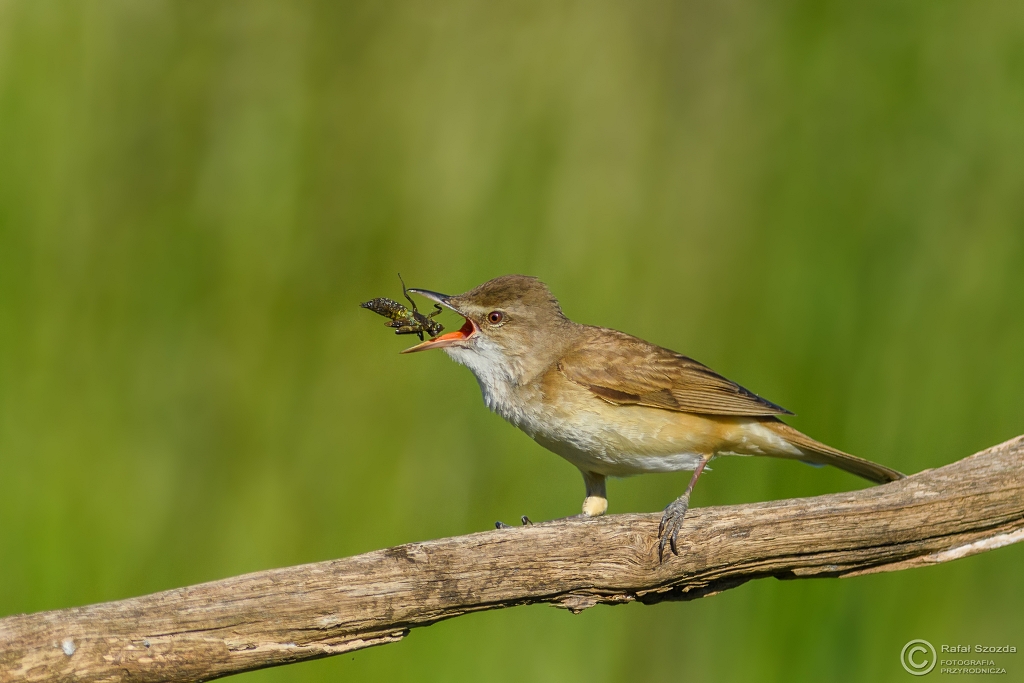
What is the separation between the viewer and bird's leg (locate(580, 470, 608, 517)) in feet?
13.1

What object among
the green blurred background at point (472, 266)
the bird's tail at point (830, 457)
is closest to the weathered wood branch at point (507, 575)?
the bird's tail at point (830, 457)

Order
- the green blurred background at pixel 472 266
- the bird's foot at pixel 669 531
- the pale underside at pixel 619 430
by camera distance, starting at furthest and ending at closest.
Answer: the green blurred background at pixel 472 266 → the pale underside at pixel 619 430 → the bird's foot at pixel 669 531

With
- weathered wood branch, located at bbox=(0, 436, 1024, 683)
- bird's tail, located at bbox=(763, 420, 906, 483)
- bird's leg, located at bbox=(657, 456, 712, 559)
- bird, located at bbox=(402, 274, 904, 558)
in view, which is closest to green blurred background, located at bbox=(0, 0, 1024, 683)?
bird's tail, located at bbox=(763, 420, 906, 483)

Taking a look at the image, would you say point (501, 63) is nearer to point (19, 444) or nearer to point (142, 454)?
point (142, 454)

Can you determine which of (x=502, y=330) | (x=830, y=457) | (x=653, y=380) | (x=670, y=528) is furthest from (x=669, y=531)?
(x=502, y=330)

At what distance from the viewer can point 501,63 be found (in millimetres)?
4863

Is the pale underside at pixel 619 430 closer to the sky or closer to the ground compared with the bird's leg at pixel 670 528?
closer to the sky

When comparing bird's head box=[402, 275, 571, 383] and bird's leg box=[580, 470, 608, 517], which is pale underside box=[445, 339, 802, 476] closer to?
bird's head box=[402, 275, 571, 383]

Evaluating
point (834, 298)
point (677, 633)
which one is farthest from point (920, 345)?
point (677, 633)

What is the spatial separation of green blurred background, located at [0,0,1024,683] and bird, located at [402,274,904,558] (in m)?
0.72

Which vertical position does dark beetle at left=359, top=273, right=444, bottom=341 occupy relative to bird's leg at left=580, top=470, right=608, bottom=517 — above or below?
above

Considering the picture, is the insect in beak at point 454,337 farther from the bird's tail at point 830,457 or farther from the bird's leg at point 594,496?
the bird's tail at point 830,457

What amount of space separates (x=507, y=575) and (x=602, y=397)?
1.10 metres

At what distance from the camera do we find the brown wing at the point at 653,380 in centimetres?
362
